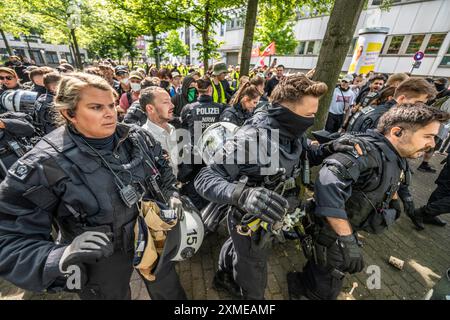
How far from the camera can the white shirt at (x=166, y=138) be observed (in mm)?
3186

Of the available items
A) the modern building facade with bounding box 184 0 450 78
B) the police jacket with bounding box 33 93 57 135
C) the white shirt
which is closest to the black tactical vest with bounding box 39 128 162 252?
the white shirt

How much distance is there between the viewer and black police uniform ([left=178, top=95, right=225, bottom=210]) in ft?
12.8

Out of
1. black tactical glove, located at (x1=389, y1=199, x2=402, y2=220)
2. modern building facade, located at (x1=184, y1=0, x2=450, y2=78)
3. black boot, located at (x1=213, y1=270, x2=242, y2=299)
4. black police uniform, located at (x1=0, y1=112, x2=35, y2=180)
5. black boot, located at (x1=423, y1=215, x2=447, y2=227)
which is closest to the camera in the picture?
black tactical glove, located at (x1=389, y1=199, x2=402, y2=220)

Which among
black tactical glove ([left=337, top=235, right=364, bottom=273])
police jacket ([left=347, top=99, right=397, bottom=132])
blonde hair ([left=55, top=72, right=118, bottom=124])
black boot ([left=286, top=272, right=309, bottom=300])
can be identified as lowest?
black boot ([left=286, top=272, right=309, bottom=300])

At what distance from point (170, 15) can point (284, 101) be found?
10776 mm

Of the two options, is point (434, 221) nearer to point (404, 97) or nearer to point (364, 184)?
point (404, 97)

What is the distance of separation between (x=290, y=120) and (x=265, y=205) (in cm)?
89

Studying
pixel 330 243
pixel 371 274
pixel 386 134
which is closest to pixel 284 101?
pixel 386 134

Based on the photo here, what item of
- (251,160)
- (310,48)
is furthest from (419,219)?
(310,48)

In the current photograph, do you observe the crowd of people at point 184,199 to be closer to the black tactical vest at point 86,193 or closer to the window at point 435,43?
the black tactical vest at point 86,193

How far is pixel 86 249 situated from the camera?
1361mm

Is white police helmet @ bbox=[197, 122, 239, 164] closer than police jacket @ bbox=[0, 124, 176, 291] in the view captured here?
No

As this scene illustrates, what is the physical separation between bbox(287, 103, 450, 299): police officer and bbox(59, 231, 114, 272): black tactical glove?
182 centimetres

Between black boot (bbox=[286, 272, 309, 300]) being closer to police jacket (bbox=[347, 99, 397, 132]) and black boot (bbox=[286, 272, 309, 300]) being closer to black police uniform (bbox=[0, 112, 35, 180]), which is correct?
police jacket (bbox=[347, 99, 397, 132])
